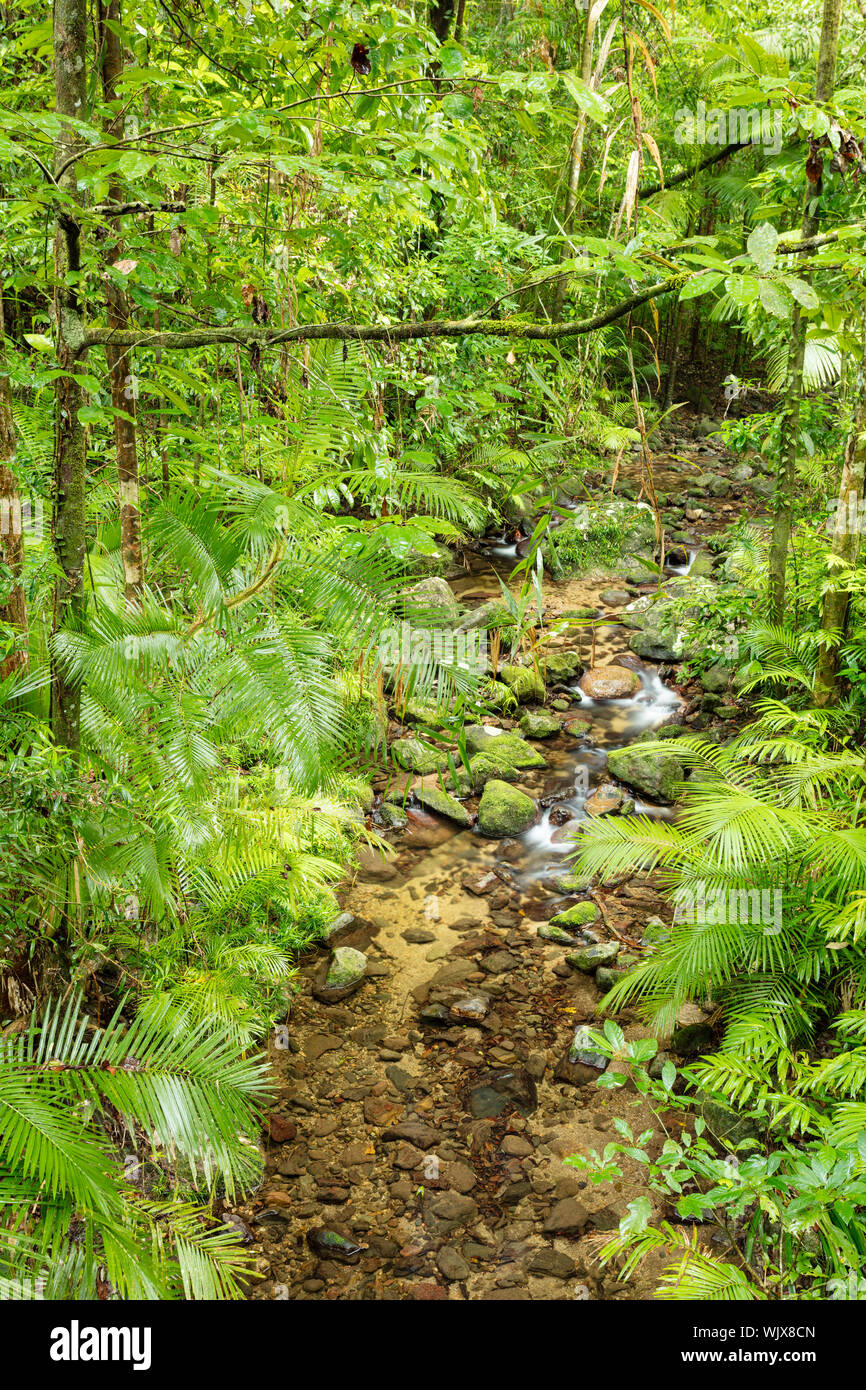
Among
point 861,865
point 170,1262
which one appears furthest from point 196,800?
point 861,865

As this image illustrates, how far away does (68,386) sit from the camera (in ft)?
6.82

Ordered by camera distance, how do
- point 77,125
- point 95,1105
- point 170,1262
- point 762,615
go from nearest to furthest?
point 77,125 → point 95,1105 → point 170,1262 → point 762,615

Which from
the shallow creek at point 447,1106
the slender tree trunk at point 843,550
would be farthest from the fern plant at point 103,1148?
the slender tree trunk at point 843,550

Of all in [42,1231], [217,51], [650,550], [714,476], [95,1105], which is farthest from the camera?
[714,476]

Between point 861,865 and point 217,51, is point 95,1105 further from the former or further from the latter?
point 217,51

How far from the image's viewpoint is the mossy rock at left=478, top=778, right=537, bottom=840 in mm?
5949

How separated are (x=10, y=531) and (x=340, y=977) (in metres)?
2.88

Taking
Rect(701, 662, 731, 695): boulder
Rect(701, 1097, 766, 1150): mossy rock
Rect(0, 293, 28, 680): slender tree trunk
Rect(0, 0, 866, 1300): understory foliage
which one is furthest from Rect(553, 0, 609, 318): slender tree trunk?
Rect(701, 662, 731, 695): boulder

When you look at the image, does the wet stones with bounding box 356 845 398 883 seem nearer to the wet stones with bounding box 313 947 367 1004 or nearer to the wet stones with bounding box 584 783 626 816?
the wet stones with bounding box 313 947 367 1004

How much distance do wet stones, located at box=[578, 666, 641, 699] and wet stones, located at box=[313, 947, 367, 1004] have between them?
361 centimetres

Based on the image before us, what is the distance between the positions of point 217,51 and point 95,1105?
3.04 metres

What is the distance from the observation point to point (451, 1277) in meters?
3.26

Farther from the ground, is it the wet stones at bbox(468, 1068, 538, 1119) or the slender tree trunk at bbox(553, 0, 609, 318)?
the slender tree trunk at bbox(553, 0, 609, 318)

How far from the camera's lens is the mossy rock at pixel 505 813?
5.95 m
